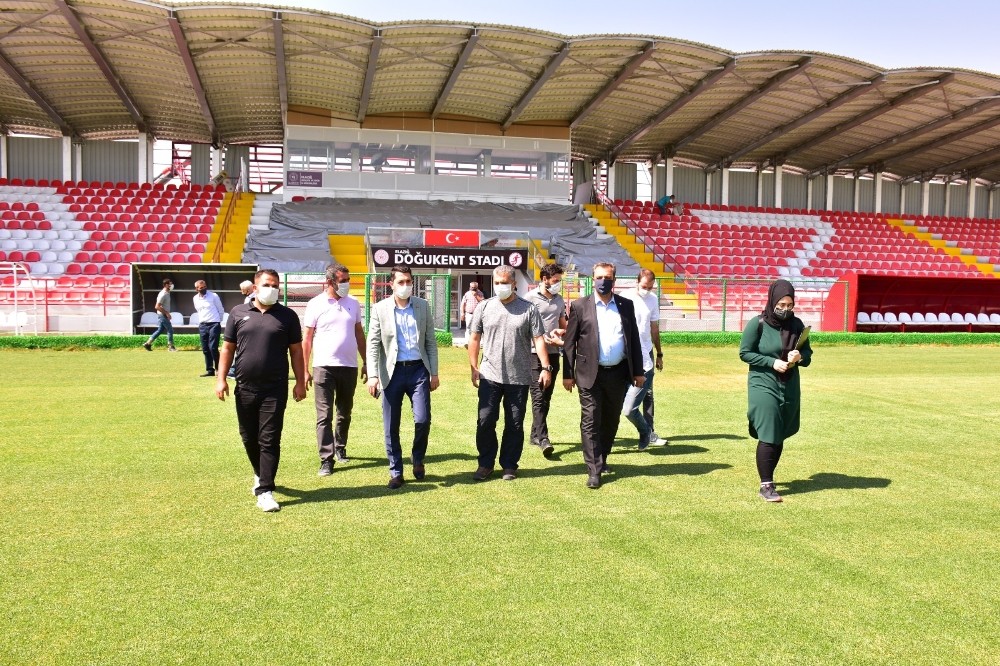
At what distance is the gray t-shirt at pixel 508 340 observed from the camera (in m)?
7.11

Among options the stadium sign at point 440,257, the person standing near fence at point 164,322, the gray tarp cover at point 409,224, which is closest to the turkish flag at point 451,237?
the stadium sign at point 440,257

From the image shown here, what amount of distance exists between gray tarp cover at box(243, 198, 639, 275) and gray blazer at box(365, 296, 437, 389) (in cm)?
2051

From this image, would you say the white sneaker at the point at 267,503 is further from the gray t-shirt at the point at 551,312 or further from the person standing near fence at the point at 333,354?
the gray t-shirt at the point at 551,312

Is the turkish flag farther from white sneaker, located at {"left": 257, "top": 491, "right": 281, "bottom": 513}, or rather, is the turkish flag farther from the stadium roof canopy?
white sneaker, located at {"left": 257, "top": 491, "right": 281, "bottom": 513}

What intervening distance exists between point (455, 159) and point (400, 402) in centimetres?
2948

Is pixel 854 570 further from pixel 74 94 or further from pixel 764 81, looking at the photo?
pixel 74 94

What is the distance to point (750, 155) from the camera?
41.8 metres

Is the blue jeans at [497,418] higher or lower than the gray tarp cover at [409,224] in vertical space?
lower

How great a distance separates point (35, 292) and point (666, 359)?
55.2ft

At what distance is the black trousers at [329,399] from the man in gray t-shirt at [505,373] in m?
1.21

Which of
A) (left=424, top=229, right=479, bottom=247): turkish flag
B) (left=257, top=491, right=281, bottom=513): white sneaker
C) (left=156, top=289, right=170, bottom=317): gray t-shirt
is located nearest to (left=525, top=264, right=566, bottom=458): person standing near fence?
(left=257, top=491, right=281, bottom=513): white sneaker

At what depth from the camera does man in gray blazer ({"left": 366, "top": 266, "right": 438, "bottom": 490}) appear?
6867mm

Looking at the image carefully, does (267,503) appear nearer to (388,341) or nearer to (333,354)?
(388,341)

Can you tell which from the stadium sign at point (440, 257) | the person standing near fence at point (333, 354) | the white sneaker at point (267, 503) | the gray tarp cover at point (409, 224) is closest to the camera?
the white sneaker at point (267, 503)
